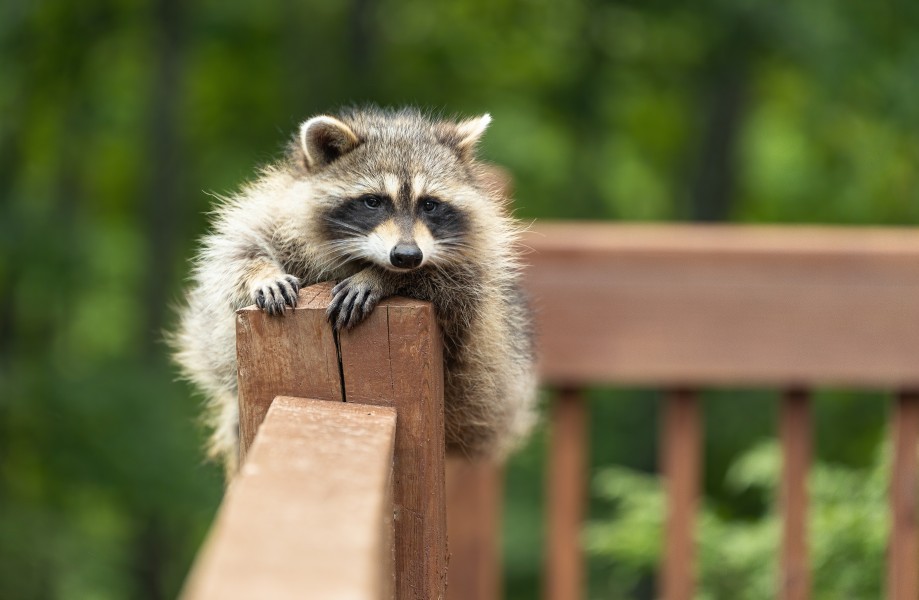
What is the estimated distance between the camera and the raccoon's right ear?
3080 millimetres

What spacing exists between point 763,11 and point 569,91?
307 cm

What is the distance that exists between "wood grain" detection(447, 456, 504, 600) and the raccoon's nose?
105cm

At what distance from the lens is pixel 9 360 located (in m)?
8.87

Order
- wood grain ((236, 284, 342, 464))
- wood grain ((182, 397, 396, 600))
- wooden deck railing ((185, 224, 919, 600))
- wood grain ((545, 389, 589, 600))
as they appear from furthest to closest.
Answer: wood grain ((545, 389, 589, 600)) → wooden deck railing ((185, 224, 919, 600)) → wood grain ((236, 284, 342, 464)) → wood grain ((182, 397, 396, 600))

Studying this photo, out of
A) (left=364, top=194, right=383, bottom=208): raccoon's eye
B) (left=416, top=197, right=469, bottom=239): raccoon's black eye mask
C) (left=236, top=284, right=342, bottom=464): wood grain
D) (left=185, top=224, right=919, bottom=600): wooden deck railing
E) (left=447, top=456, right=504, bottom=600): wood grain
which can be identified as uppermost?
(left=364, top=194, right=383, bottom=208): raccoon's eye

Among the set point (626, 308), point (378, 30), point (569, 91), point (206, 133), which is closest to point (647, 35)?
point (569, 91)

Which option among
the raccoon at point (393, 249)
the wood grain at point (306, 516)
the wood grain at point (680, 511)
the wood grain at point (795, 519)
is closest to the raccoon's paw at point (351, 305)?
the wood grain at point (306, 516)

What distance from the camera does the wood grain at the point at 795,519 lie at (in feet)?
10.7

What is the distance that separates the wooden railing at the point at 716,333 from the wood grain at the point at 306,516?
1796 millimetres

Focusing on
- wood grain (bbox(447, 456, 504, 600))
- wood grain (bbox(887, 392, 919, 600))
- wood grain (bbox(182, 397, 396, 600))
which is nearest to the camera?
wood grain (bbox(182, 397, 396, 600))

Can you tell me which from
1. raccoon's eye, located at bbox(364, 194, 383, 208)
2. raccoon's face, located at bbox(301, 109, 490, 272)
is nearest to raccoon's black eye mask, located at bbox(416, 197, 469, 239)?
raccoon's face, located at bbox(301, 109, 490, 272)

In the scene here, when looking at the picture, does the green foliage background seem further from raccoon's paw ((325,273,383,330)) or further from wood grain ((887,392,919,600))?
raccoon's paw ((325,273,383,330))

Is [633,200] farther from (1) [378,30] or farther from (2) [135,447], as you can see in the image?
(2) [135,447]

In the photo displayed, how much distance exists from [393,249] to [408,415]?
87cm
